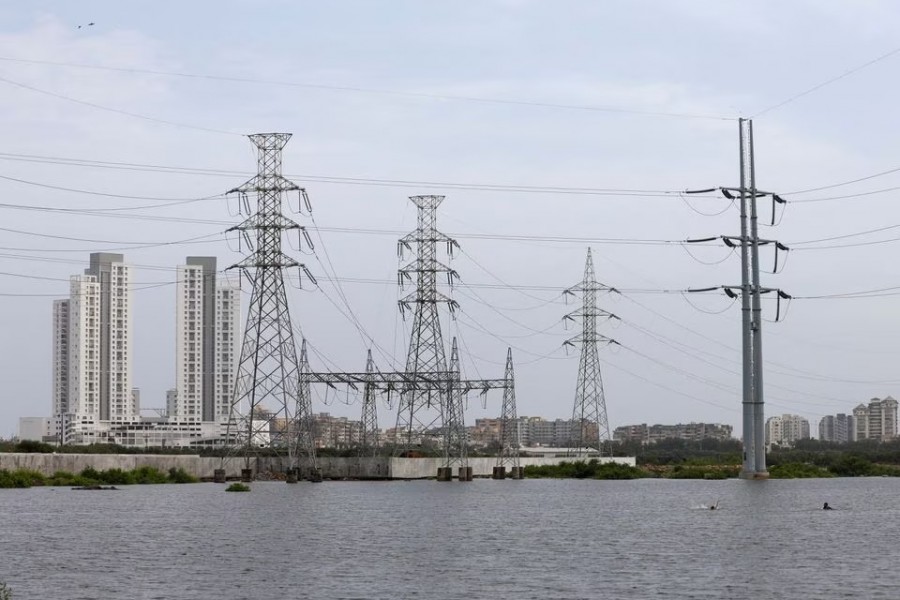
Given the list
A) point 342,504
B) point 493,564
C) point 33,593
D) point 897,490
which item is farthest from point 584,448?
point 33,593

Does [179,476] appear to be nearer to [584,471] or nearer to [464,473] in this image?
[464,473]

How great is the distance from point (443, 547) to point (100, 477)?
5924 cm

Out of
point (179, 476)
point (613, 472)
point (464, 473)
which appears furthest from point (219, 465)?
Answer: point (613, 472)

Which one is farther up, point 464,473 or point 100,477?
point 100,477

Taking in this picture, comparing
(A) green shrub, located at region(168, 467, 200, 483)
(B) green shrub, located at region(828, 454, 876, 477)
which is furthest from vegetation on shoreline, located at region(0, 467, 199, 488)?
(B) green shrub, located at region(828, 454, 876, 477)

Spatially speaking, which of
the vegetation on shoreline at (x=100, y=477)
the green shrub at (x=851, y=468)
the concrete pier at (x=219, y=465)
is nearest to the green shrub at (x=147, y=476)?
the vegetation on shoreline at (x=100, y=477)

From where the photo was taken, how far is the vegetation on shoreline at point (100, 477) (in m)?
94.8

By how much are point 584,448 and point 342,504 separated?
2543 inches

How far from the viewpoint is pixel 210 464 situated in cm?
10469

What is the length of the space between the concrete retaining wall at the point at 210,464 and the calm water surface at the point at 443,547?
658 inches

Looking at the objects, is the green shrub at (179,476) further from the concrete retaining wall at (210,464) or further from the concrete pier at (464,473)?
the concrete pier at (464,473)

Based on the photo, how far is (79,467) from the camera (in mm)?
100875

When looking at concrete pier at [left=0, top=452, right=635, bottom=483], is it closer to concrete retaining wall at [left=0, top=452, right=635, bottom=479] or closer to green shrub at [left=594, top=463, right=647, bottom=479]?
concrete retaining wall at [left=0, top=452, right=635, bottom=479]

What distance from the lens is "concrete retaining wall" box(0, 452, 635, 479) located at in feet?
318
